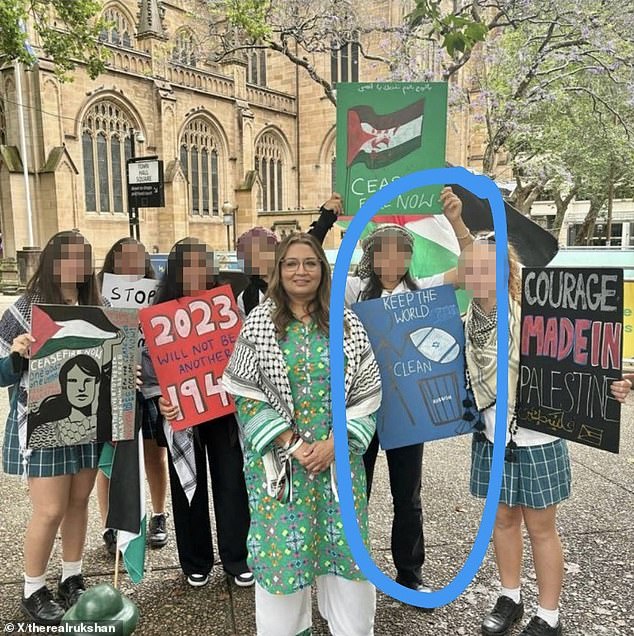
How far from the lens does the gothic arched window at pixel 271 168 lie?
31.4 meters

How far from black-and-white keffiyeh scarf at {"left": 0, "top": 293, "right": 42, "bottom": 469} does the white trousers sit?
130 cm

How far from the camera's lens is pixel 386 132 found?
9.24ft

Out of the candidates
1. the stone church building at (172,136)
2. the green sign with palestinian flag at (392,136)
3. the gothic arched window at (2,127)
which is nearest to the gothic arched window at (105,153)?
the stone church building at (172,136)

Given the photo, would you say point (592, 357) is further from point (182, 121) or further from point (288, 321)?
point (182, 121)

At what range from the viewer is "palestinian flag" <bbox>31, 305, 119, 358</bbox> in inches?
103

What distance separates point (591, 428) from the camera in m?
2.42

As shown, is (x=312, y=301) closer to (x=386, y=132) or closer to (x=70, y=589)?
(x=386, y=132)

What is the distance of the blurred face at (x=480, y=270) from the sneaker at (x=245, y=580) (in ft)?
6.37

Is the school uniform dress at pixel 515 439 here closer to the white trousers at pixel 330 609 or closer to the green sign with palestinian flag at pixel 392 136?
the green sign with palestinian flag at pixel 392 136

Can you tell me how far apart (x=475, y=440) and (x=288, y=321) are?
1072 millimetres

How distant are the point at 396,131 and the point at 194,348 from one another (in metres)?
1.44

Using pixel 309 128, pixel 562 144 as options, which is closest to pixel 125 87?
pixel 309 128

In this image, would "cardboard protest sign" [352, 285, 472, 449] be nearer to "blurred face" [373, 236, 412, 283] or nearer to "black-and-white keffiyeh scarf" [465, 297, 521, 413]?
"black-and-white keffiyeh scarf" [465, 297, 521, 413]

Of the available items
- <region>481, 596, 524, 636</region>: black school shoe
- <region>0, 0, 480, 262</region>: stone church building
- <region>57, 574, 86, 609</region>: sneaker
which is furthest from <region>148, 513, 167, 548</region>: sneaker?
<region>0, 0, 480, 262</region>: stone church building
